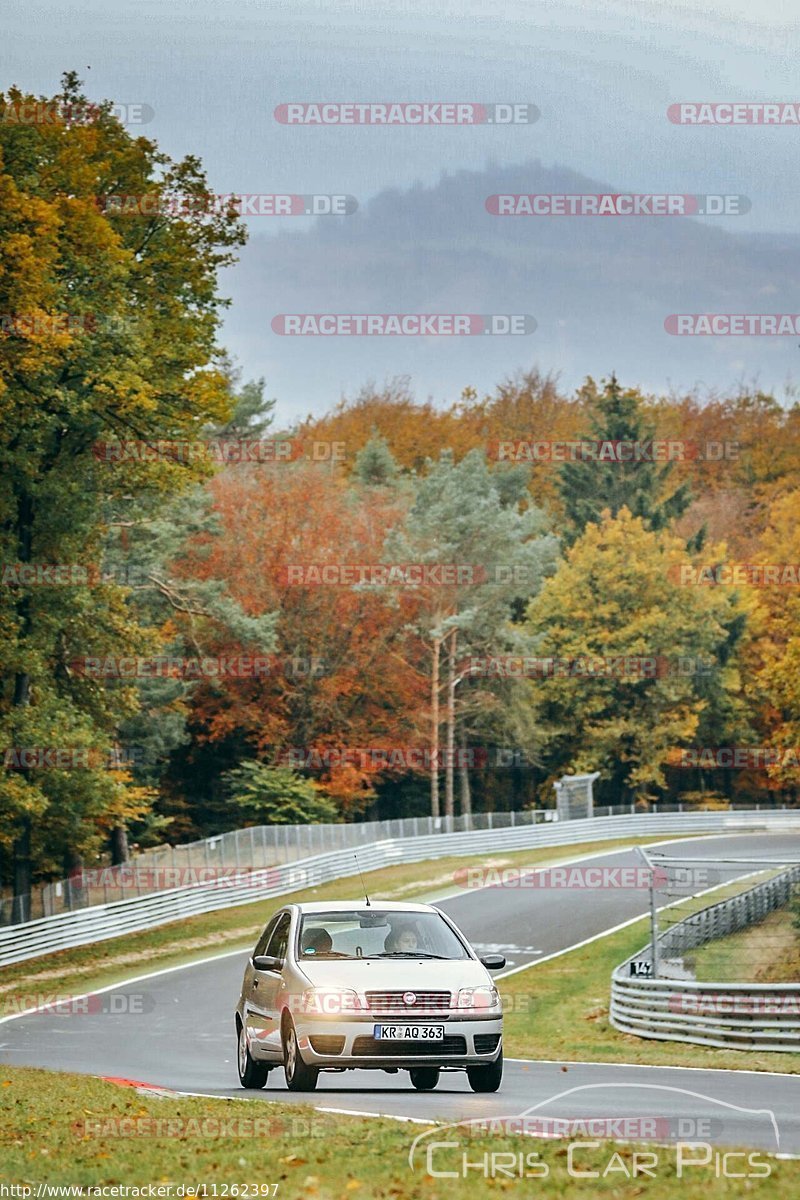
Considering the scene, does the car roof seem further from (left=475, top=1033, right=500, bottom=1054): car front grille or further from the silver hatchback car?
(left=475, top=1033, right=500, bottom=1054): car front grille

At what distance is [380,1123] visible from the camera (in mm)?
12281

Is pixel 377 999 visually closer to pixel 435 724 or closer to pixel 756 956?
pixel 756 956

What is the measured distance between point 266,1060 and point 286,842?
120 feet

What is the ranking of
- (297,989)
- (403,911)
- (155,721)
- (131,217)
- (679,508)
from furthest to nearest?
1. (679,508)
2. (155,721)
3. (131,217)
4. (403,911)
5. (297,989)

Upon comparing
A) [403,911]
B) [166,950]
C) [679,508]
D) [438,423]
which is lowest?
[166,950]

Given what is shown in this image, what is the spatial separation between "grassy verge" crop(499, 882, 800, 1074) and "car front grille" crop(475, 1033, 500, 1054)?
569 cm

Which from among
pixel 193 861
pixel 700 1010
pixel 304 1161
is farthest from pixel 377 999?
pixel 193 861

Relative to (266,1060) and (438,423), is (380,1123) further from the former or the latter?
(438,423)

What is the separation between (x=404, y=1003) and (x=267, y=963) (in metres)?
1.54

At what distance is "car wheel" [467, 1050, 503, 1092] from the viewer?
47.4 ft

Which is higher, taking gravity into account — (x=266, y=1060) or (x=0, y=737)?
(x=0, y=737)

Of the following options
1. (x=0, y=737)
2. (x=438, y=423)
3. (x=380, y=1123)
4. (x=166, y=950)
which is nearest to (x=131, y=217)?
(x=0, y=737)

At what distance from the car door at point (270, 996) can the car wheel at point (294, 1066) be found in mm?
183

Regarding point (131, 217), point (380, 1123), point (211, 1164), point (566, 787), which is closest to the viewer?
point (211, 1164)
